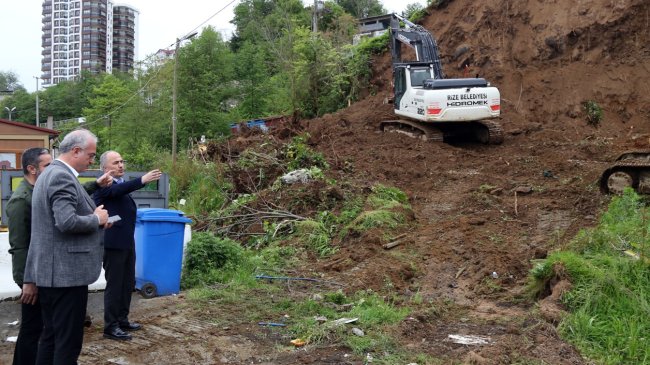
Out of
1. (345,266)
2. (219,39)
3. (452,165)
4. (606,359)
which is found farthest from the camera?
(219,39)

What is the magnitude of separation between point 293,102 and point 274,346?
2599 centimetres

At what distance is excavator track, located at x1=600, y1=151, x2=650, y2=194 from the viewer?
432 inches

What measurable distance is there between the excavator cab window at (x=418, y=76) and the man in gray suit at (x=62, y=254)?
49.6 feet

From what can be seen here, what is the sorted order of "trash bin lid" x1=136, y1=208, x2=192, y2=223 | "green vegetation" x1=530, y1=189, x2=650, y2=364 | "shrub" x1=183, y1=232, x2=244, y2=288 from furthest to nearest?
"shrub" x1=183, y1=232, x2=244, y2=288, "trash bin lid" x1=136, y1=208, x2=192, y2=223, "green vegetation" x1=530, y1=189, x2=650, y2=364

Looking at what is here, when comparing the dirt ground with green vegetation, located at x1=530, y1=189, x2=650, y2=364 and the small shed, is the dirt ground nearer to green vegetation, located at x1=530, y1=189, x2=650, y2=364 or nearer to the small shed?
green vegetation, located at x1=530, y1=189, x2=650, y2=364

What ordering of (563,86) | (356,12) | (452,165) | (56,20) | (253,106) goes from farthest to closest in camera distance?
(56,20) < (356,12) < (253,106) < (563,86) < (452,165)

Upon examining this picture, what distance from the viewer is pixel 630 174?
1127 centimetres

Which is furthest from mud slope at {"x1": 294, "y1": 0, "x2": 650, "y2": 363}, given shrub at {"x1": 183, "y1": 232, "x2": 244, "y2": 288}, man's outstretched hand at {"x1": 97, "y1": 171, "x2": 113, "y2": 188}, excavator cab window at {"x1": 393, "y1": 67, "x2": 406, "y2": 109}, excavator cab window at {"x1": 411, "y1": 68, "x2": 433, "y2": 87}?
man's outstretched hand at {"x1": 97, "y1": 171, "x2": 113, "y2": 188}

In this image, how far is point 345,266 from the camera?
9078 mm

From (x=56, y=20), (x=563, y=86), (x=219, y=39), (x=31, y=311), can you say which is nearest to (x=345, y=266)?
(x=31, y=311)

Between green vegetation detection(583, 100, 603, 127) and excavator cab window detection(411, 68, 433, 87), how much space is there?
5223 mm

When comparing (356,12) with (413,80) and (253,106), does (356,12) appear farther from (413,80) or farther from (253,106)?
(413,80)

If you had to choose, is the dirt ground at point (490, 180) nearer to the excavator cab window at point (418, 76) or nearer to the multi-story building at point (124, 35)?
the excavator cab window at point (418, 76)

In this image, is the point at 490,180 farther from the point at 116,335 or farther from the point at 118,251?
the point at 116,335
